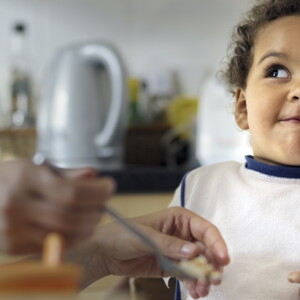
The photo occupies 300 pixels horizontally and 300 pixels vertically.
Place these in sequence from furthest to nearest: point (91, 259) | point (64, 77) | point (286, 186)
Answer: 1. point (64, 77)
2. point (286, 186)
3. point (91, 259)

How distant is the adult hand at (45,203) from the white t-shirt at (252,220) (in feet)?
1.03

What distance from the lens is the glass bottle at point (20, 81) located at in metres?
1.95

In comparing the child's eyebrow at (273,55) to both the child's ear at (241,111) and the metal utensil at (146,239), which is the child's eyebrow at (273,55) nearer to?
the child's ear at (241,111)

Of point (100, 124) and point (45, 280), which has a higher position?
point (45, 280)

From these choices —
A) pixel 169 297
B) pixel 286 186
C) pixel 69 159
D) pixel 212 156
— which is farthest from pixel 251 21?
pixel 69 159

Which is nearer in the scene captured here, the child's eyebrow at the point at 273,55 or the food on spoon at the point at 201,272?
the food on spoon at the point at 201,272

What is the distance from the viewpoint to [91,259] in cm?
55

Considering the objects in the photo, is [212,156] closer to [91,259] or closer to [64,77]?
[64,77]

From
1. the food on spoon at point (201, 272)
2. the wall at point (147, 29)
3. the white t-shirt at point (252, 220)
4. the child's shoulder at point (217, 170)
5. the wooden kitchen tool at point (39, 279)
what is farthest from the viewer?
the wall at point (147, 29)

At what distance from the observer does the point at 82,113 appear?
5.24 feet

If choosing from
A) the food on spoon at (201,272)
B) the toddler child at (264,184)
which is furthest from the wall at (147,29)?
the food on spoon at (201,272)

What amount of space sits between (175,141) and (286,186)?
134 cm

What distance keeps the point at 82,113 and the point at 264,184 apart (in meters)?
0.98

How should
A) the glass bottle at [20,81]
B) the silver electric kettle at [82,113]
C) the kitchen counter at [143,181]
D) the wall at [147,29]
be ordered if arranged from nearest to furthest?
the kitchen counter at [143,181]
the silver electric kettle at [82,113]
the glass bottle at [20,81]
the wall at [147,29]
